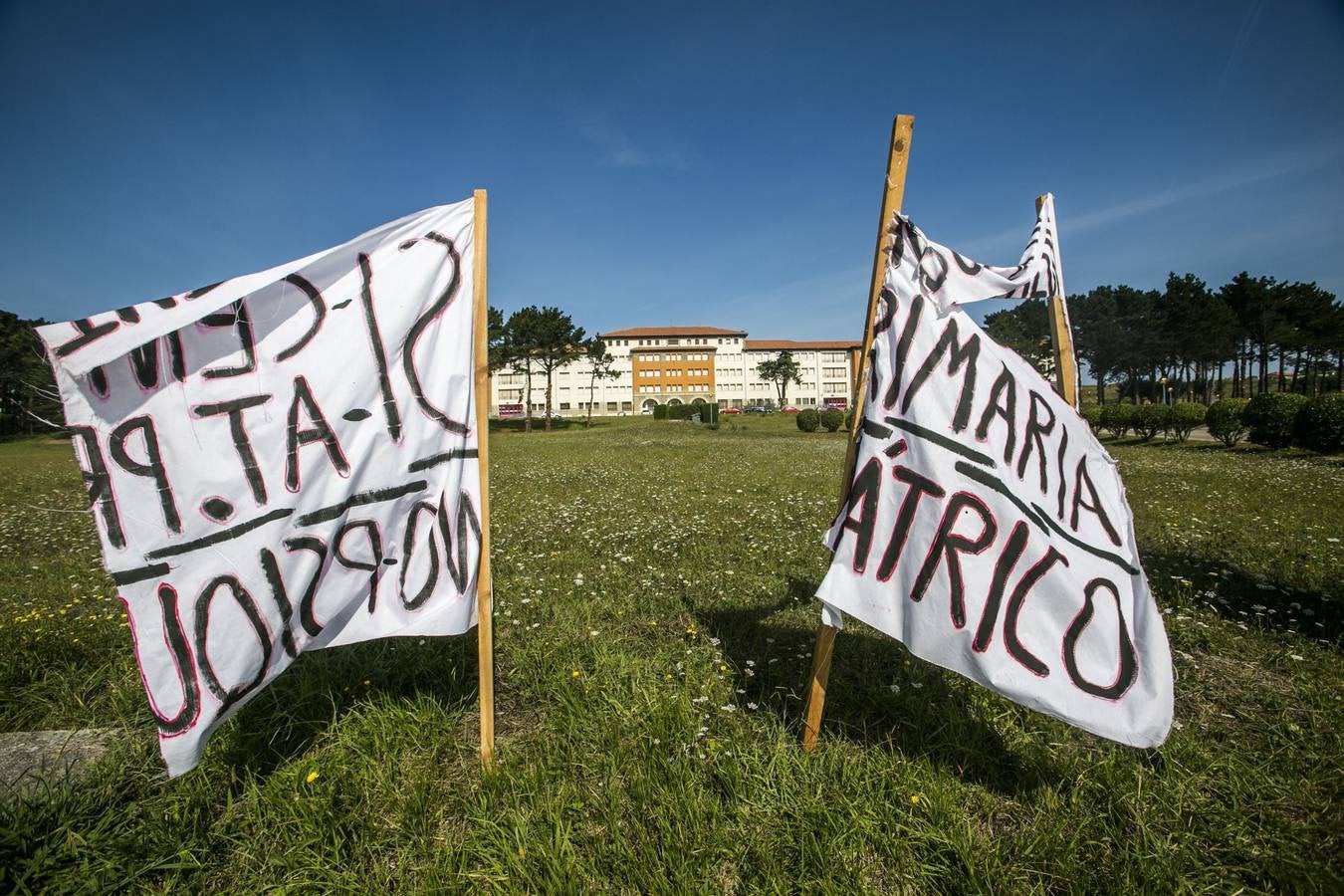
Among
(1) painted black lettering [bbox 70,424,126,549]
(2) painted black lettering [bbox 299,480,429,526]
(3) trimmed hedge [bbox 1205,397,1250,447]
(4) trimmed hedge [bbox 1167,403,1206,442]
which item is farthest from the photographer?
(4) trimmed hedge [bbox 1167,403,1206,442]

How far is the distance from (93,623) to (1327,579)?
9.55 m

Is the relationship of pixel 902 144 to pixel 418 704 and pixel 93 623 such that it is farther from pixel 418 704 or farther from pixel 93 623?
pixel 93 623

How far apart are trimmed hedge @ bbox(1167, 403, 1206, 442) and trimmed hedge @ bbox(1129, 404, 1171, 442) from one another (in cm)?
26

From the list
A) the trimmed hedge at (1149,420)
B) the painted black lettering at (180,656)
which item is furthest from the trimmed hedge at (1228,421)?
the painted black lettering at (180,656)

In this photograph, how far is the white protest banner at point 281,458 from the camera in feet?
6.54

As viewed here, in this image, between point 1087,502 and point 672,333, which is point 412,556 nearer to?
point 1087,502

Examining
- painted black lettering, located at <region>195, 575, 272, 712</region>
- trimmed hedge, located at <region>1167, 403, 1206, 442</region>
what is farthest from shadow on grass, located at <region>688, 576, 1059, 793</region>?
trimmed hedge, located at <region>1167, 403, 1206, 442</region>

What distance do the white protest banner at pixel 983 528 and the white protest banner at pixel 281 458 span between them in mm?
1808

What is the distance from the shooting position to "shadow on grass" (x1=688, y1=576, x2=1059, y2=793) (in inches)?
98.9

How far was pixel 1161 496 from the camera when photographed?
8984 mm

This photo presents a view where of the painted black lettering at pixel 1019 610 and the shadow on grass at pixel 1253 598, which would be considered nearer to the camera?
the painted black lettering at pixel 1019 610

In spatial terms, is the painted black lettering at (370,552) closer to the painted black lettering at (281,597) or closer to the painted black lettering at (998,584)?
the painted black lettering at (281,597)

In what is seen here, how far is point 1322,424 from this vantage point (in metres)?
14.9

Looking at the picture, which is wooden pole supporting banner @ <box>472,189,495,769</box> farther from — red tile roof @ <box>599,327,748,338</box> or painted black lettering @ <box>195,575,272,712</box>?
red tile roof @ <box>599,327,748,338</box>
